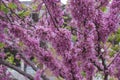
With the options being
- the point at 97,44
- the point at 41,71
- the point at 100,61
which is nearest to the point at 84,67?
the point at 97,44

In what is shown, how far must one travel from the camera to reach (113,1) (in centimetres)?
282

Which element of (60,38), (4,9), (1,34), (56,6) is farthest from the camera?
(1,34)

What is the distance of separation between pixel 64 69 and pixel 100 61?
672 millimetres

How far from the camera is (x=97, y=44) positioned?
279 cm

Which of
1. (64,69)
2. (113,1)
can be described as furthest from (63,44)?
(113,1)

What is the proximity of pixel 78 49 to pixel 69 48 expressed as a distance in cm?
6

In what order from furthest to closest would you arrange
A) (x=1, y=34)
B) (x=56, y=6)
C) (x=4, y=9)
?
1. (x=1, y=34)
2. (x=4, y=9)
3. (x=56, y=6)

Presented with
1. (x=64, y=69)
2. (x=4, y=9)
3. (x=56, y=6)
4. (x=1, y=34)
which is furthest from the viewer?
(x=1, y=34)

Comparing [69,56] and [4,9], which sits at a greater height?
[4,9]

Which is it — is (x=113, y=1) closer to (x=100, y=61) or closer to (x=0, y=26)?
(x=100, y=61)

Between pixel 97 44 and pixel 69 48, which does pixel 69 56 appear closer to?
pixel 69 48

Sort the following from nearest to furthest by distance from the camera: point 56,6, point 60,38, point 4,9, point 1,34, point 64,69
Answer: point 60,38 < point 64,69 < point 56,6 < point 4,9 < point 1,34

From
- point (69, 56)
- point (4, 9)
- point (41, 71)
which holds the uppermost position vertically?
point (4, 9)

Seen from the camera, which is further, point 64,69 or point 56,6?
point 56,6
